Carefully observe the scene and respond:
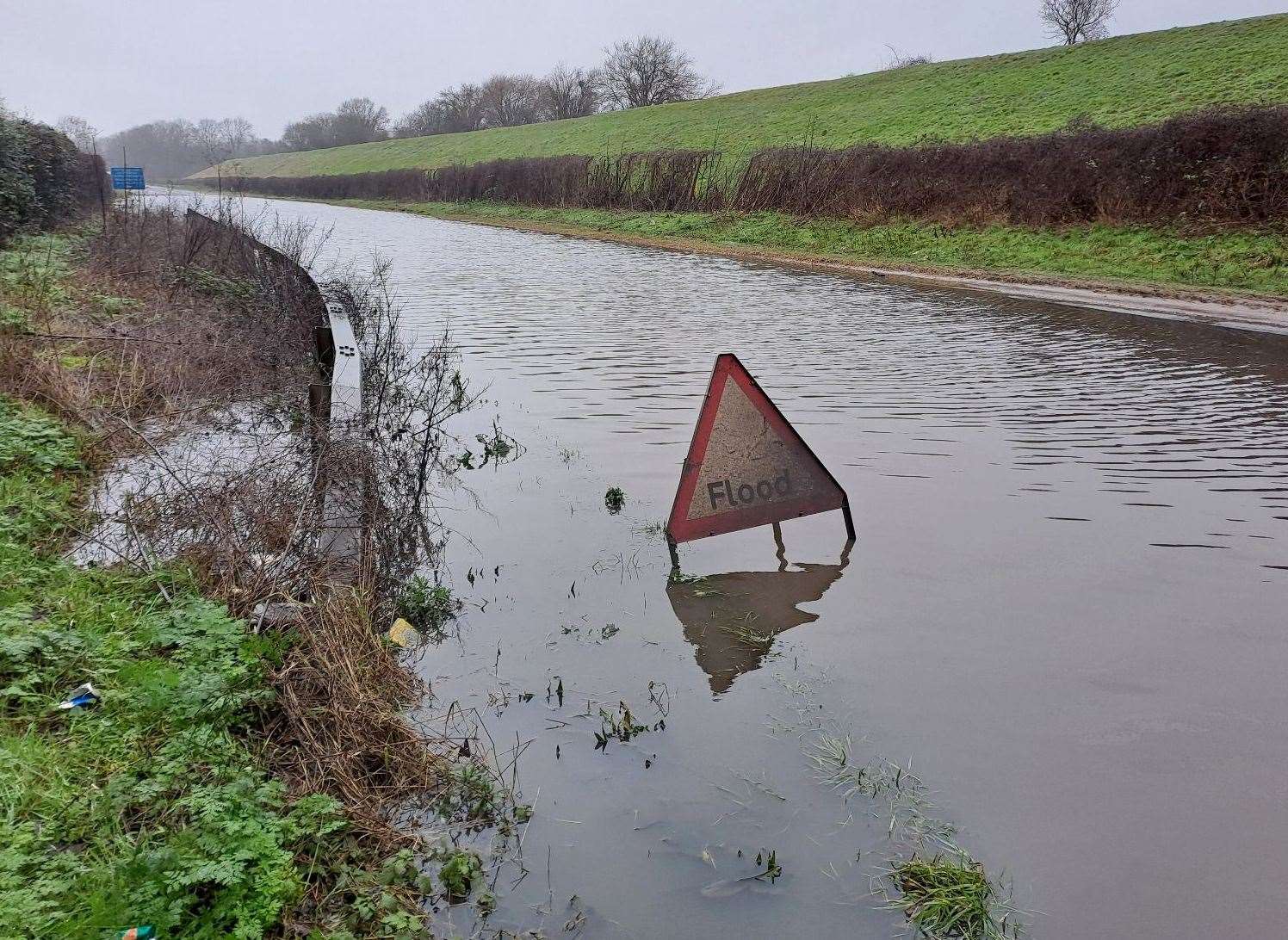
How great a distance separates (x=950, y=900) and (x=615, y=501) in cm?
439

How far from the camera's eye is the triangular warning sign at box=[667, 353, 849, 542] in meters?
5.77

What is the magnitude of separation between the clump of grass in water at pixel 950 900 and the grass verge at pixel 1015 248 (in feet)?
58.4

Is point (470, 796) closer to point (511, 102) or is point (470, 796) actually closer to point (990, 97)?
point (990, 97)

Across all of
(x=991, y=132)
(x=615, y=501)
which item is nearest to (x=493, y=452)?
(x=615, y=501)

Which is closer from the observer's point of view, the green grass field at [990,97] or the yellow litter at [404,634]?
the yellow litter at [404,634]

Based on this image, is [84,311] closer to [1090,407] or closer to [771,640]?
[771,640]

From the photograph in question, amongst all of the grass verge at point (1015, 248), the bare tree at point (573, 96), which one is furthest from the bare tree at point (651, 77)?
the grass verge at point (1015, 248)

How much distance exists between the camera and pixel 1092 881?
3285mm

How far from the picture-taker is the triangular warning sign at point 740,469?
18.9 ft

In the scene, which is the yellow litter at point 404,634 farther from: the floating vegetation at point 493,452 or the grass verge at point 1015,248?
the grass verge at point 1015,248

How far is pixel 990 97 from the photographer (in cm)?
3762

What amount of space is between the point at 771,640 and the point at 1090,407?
6.46 meters

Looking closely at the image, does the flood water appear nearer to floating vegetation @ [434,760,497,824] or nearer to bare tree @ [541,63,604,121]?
floating vegetation @ [434,760,497,824]

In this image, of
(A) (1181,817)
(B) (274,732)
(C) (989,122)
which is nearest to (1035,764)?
(A) (1181,817)
